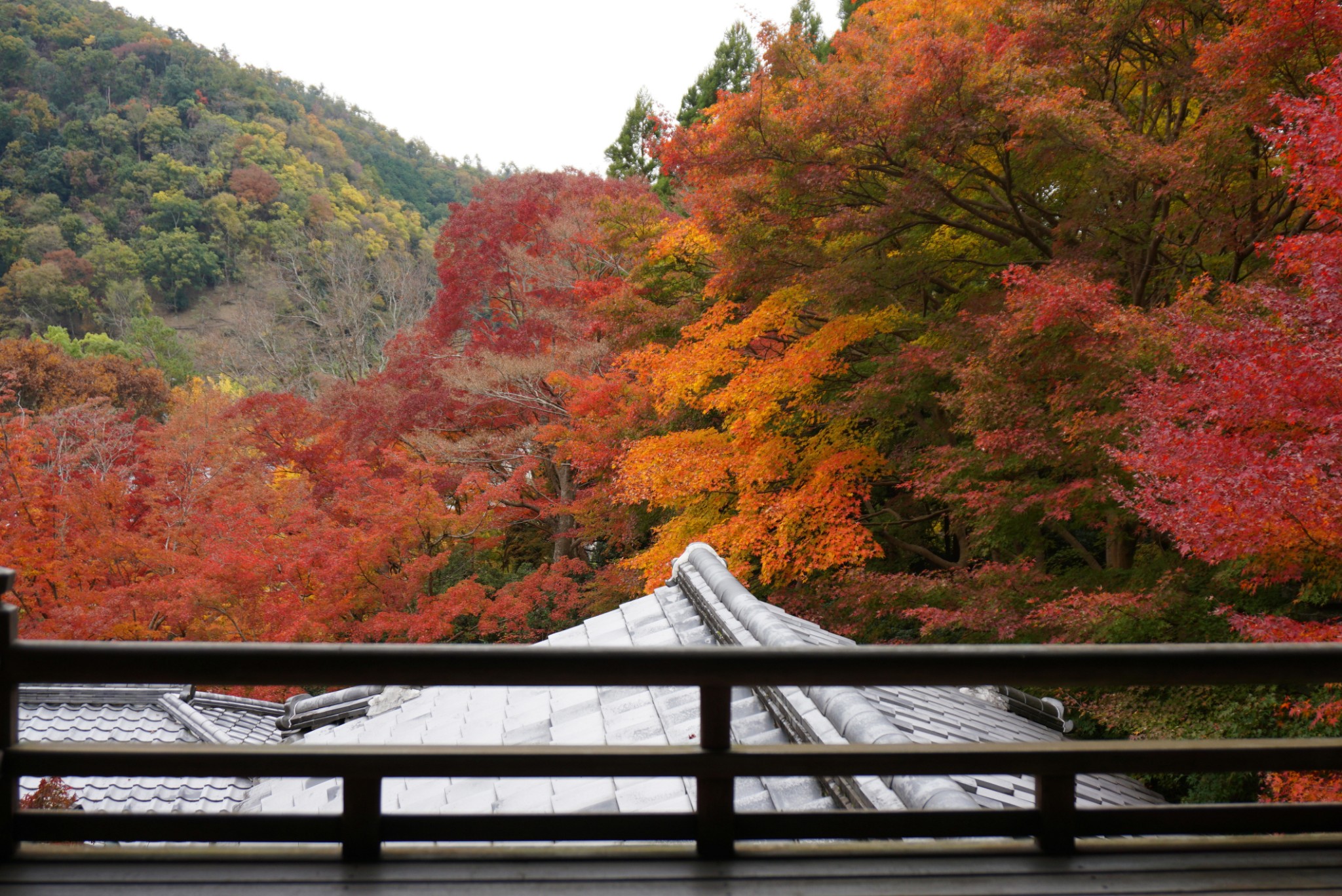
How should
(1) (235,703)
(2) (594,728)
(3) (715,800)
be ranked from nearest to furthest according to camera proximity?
(3) (715,800) < (2) (594,728) < (1) (235,703)

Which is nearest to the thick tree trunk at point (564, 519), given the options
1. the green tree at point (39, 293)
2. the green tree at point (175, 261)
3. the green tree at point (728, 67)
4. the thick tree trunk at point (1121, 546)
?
the thick tree trunk at point (1121, 546)

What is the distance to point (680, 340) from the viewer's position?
1198 cm

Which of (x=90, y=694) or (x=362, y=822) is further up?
(x=362, y=822)

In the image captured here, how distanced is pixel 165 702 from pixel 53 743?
8.12 m

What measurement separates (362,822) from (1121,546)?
10.1 metres

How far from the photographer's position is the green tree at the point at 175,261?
42.1m

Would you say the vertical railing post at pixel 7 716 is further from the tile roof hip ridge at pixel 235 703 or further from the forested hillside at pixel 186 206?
the forested hillside at pixel 186 206

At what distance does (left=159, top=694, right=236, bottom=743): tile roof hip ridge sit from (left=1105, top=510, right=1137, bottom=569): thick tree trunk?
10114 mm

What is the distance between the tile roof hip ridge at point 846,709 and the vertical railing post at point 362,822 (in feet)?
3.69

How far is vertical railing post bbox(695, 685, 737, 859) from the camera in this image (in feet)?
6.14

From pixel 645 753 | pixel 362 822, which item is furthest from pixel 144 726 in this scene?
pixel 645 753

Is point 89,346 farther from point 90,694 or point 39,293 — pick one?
point 90,694

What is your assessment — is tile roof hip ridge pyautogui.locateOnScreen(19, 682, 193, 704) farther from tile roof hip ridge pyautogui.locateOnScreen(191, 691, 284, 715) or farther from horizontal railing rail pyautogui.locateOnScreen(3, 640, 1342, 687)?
horizontal railing rail pyautogui.locateOnScreen(3, 640, 1342, 687)

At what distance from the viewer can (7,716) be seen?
5.88 ft
